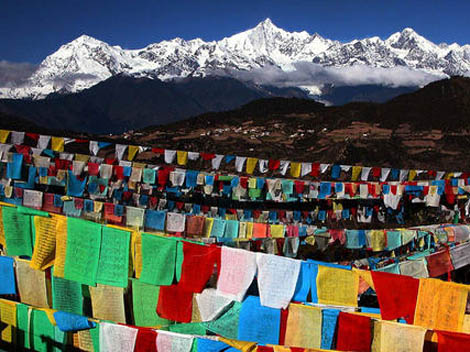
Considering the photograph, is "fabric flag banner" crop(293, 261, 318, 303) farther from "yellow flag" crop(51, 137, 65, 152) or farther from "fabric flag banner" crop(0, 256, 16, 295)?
"yellow flag" crop(51, 137, 65, 152)

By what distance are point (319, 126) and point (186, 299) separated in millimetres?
68116

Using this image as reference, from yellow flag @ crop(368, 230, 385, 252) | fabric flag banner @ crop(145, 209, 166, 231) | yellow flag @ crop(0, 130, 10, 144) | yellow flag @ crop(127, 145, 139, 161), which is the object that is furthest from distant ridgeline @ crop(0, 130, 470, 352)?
yellow flag @ crop(127, 145, 139, 161)

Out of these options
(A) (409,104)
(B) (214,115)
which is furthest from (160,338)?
(B) (214,115)

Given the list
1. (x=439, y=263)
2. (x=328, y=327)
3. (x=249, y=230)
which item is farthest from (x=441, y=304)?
(x=249, y=230)

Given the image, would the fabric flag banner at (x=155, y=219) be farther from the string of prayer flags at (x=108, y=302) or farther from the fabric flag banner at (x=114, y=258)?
the fabric flag banner at (x=114, y=258)

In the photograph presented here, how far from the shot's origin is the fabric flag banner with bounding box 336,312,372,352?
573 cm

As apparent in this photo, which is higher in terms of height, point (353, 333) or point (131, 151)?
point (131, 151)

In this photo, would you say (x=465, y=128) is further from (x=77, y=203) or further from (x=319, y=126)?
(x=77, y=203)

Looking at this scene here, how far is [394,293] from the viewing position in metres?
6.19

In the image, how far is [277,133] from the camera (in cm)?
7219

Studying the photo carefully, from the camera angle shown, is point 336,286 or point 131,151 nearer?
point 336,286

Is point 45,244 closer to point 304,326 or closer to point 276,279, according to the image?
point 276,279

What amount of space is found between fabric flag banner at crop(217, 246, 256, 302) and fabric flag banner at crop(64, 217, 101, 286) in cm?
181

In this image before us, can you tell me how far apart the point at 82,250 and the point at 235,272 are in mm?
2226
